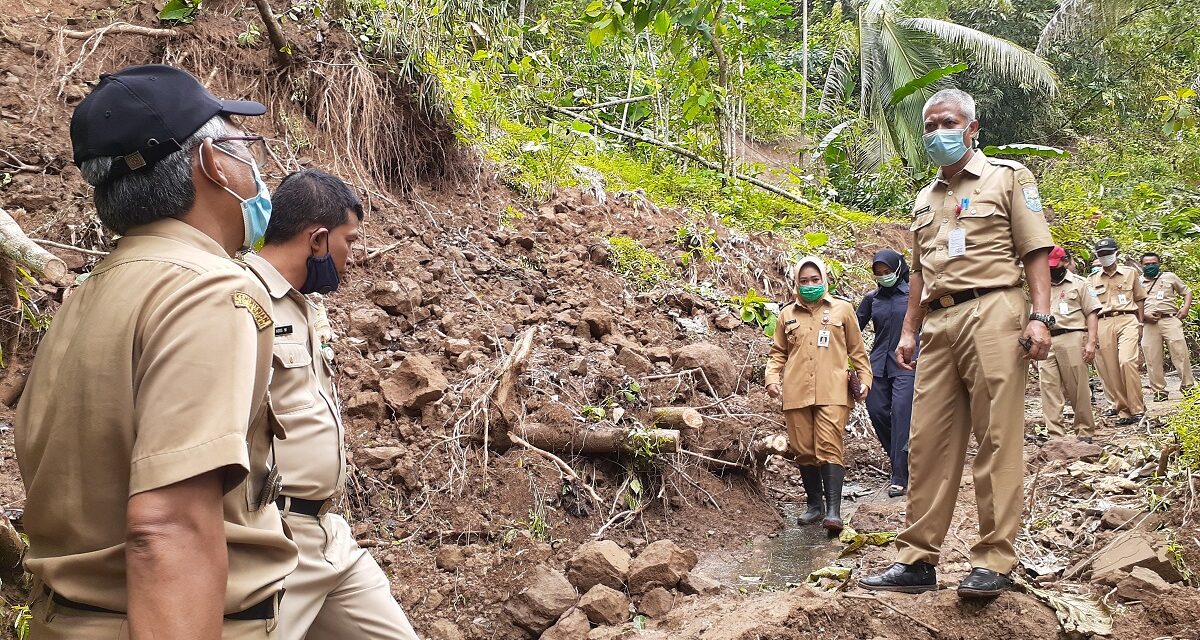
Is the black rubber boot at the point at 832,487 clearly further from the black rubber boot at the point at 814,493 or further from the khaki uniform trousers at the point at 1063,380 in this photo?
the khaki uniform trousers at the point at 1063,380

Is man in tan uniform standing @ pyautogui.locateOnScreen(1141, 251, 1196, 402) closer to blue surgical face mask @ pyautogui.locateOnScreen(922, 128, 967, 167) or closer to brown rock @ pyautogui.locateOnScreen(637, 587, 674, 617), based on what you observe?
blue surgical face mask @ pyautogui.locateOnScreen(922, 128, 967, 167)

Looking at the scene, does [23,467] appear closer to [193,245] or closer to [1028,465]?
[193,245]

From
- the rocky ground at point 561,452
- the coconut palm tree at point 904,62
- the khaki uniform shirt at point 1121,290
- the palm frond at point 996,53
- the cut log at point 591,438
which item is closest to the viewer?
the rocky ground at point 561,452

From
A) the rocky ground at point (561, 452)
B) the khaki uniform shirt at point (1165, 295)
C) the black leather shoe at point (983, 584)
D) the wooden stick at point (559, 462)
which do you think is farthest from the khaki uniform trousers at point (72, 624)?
the khaki uniform shirt at point (1165, 295)

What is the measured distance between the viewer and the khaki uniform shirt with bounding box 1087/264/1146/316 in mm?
10875

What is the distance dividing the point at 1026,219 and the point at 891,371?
10.6 feet

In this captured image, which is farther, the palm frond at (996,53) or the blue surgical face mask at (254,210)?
the palm frond at (996,53)

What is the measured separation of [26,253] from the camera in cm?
372

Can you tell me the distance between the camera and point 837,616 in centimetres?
379

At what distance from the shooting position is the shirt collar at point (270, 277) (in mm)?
2596

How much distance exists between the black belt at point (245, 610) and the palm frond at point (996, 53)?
882 inches

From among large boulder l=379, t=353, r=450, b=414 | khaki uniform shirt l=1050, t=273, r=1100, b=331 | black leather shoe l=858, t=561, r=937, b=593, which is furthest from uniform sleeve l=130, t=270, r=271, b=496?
khaki uniform shirt l=1050, t=273, r=1100, b=331

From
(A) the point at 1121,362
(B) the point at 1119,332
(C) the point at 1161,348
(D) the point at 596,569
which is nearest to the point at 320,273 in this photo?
(D) the point at 596,569

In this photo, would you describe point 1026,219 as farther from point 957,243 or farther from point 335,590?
point 335,590
